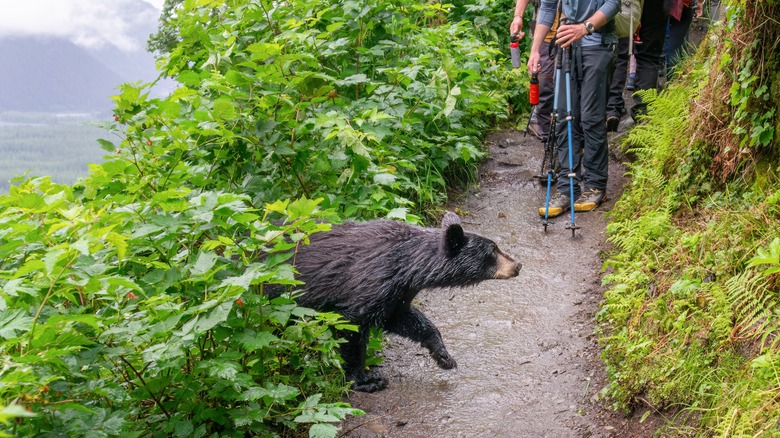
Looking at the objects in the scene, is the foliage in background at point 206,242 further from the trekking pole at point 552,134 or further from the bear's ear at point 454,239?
the trekking pole at point 552,134

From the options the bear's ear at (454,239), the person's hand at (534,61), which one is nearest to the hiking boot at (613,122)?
the person's hand at (534,61)

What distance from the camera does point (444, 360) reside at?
18.9 feet

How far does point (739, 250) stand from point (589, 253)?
2.76m

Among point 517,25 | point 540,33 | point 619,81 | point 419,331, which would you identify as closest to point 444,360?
point 419,331

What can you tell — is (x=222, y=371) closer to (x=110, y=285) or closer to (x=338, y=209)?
(x=110, y=285)

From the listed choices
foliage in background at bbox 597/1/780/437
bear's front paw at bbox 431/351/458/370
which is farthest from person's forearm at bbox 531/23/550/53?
bear's front paw at bbox 431/351/458/370

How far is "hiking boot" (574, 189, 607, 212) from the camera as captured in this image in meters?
8.34

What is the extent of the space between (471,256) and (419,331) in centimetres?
75

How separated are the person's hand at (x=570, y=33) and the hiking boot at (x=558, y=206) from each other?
1.85 m

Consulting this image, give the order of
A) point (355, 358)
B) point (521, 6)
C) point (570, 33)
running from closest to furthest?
point (355, 358) → point (570, 33) → point (521, 6)

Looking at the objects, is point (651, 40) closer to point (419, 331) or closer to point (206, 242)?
point (419, 331)

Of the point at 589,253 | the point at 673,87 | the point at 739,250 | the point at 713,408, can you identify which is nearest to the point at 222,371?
the point at 713,408

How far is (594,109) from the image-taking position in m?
8.02

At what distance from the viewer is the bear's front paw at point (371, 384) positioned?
17.9 ft
